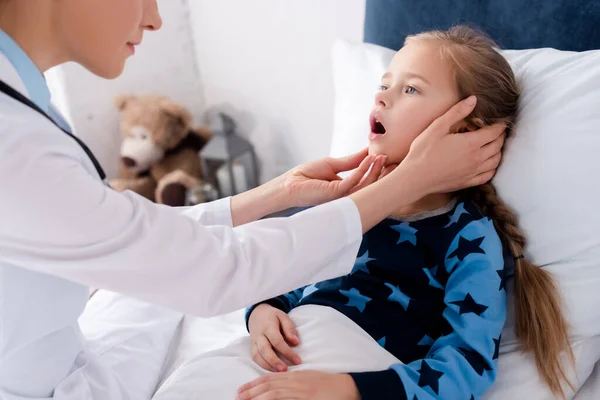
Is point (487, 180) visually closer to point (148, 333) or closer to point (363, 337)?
point (363, 337)

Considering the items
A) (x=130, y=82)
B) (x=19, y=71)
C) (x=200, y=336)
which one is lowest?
(x=200, y=336)

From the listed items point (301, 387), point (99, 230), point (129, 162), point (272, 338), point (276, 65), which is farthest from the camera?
point (129, 162)

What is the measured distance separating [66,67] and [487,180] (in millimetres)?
1634

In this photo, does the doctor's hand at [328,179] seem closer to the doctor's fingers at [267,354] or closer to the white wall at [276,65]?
the doctor's fingers at [267,354]

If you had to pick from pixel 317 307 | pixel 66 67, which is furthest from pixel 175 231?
pixel 66 67

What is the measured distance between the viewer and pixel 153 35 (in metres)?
2.26

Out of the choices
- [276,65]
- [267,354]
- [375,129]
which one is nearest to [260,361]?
[267,354]

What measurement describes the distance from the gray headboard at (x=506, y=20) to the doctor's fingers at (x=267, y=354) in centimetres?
81

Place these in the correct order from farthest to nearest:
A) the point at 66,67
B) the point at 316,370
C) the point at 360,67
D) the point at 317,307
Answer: the point at 66,67
the point at 360,67
the point at 317,307
the point at 316,370

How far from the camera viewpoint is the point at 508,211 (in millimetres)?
1024

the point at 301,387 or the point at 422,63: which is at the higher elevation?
the point at 422,63

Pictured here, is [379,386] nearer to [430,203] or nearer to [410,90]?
[430,203]

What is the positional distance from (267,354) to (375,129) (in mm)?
492

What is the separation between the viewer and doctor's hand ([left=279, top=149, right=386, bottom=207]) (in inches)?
41.7
